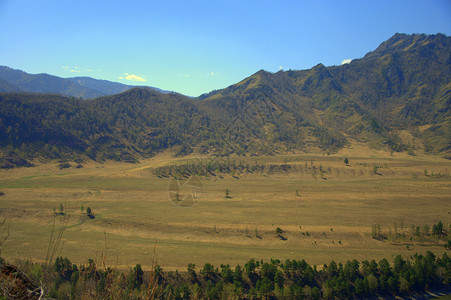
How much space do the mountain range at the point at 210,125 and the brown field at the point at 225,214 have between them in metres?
23.8

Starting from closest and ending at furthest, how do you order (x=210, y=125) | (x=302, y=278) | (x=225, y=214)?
1. (x=302, y=278)
2. (x=225, y=214)
3. (x=210, y=125)

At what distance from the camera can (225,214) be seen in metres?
49.9

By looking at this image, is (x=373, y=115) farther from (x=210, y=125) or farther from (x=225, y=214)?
(x=225, y=214)

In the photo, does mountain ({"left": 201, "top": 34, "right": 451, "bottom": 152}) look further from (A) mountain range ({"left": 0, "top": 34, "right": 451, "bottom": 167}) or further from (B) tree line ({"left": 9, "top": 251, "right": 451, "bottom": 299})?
(B) tree line ({"left": 9, "top": 251, "right": 451, "bottom": 299})

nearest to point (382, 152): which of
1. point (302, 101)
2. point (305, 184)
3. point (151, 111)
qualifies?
point (305, 184)

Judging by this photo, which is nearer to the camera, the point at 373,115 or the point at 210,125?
the point at 210,125

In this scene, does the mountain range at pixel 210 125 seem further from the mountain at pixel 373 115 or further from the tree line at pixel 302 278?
the tree line at pixel 302 278

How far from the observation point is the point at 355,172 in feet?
281

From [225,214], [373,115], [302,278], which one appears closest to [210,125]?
[225,214]

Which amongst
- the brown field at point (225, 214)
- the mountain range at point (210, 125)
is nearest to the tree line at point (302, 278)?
the brown field at point (225, 214)

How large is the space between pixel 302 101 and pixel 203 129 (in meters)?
95.6

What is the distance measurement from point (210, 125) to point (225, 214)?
9792 cm

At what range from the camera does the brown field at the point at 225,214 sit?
3538cm

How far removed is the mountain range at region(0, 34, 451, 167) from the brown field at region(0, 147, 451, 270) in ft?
78.2
